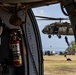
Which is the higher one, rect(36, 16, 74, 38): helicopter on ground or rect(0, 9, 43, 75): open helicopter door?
rect(36, 16, 74, 38): helicopter on ground

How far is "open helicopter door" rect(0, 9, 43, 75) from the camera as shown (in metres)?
4.21

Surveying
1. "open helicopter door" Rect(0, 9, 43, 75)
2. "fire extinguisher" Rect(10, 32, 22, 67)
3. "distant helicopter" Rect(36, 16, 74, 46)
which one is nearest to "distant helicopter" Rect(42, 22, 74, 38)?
"distant helicopter" Rect(36, 16, 74, 46)

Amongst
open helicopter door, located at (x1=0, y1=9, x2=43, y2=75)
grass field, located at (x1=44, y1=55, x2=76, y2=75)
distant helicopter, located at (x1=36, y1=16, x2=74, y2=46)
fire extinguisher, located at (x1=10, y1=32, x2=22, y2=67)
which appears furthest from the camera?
distant helicopter, located at (x1=36, y1=16, x2=74, y2=46)

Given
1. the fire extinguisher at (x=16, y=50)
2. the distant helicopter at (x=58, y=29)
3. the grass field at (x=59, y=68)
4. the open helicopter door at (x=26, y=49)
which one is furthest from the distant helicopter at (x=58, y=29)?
the fire extinguisher at (x=16, y=50)

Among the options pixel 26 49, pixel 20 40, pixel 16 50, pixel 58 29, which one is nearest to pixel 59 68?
pixel 58 29

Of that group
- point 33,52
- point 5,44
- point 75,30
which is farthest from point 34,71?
point 75,30

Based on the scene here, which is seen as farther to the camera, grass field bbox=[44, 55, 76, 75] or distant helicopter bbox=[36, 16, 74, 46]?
distant helicopter bbox=[36, 16, 74, 46]

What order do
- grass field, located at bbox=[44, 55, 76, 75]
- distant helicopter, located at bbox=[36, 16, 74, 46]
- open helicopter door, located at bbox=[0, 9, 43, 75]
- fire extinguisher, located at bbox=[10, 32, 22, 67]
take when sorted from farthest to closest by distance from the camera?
distant helicopter, located at bbox=[36, 16, 74, 46]
grass field, located at bbox=[44, 55, 76, 75]
open helicopter door, located at bbox=[0, 9, 43, 75]
fire extinguisher, located at bbox=[10, 32, 22, 67]

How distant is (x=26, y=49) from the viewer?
430cm

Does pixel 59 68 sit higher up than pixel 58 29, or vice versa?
pixel 58 29

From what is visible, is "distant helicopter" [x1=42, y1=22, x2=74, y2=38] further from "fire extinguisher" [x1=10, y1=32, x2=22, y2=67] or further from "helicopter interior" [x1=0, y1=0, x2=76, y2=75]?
"fire extinguisher" [x1=10, y1=32, x2=22, y2=67]

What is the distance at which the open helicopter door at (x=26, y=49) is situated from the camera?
13.8ft

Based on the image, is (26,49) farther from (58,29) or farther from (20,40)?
(58,29)

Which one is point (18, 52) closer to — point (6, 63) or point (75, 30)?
point (6, 63)
